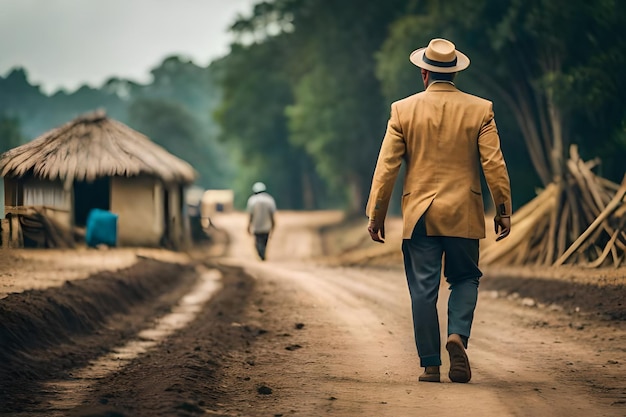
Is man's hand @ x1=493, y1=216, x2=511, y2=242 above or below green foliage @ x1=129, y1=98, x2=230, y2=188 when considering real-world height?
below

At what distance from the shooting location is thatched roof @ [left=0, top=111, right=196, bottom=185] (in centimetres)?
1023

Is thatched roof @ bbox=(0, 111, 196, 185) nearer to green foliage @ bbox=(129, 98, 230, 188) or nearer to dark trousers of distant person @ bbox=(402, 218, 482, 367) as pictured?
dark trousers of distant person @ bbox=(402, 218, 482, 367)

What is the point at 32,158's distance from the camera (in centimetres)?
1037

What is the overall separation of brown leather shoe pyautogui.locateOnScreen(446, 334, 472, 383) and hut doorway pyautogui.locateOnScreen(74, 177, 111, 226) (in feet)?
31.5

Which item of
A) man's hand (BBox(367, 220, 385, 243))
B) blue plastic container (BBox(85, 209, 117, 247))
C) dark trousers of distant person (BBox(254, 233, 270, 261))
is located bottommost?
dark trousers of distant person (BBox(254, 233, 270, 261))

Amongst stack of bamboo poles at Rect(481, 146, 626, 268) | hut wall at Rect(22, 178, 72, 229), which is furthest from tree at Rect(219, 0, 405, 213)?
hut wall at Rect(22, 178, 72, 229)

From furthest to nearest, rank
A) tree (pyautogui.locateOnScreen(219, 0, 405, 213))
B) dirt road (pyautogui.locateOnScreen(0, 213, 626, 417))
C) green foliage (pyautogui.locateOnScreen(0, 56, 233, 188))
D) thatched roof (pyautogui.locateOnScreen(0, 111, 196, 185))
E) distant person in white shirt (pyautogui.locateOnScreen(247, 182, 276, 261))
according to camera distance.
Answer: tree (pyautogui.locateOnScreen(219, 0, 405, 213)) → distant person in white shirt (pyautogui.locateOnScreen(247, 182, 276, 261)) → green foliage (pyautogui.locateOnScreen(0, 56, 233, 188)) → thatched roof (pyautogui.locateOnScreen(0, 111, 196, 185)) → dirt road (pyautogui.locateOnScreen(0, 213, 626, 417))

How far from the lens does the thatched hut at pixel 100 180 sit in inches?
394

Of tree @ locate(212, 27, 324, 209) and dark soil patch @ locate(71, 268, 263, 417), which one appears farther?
tree @ locate(212, 27, 324, 209)

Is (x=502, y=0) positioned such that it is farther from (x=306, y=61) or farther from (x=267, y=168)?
(x=267, y=168)

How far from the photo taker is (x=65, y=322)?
9.32 m

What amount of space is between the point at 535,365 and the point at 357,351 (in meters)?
1.42

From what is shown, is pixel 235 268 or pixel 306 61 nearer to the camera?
pixel 235 268

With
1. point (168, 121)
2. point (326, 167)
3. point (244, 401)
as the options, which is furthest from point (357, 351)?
point (168, 121)
